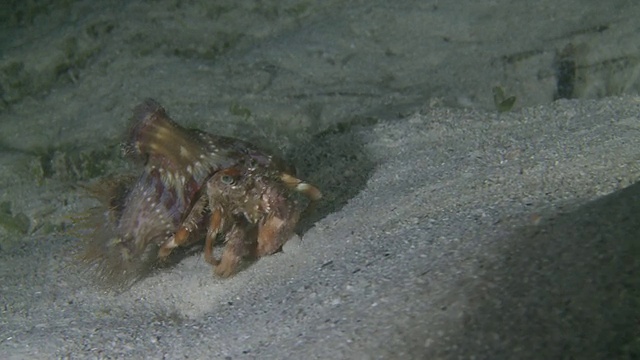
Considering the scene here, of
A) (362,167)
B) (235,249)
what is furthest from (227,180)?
(362,167)

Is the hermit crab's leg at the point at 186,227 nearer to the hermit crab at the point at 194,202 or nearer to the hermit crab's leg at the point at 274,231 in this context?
the hermit crab at the point at 194,202

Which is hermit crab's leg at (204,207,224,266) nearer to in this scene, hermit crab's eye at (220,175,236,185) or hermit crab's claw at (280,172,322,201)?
hermit crab's eye at (220,175,236,185)

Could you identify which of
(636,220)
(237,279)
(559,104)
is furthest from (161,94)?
(636,220)

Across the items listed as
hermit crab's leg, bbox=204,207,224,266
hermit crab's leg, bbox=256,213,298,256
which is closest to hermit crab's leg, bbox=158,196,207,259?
hermit crab's leg, bbox=204,207,224,266

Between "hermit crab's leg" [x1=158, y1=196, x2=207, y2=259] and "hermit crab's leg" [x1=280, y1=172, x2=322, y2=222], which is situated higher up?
"hermit crab's leg" [x1=280, y1=172, x2=322, y2=222]

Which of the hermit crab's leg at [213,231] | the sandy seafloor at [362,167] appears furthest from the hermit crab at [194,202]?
the sandy seafloor at [362,167]

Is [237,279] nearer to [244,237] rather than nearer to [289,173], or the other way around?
[244,237]
